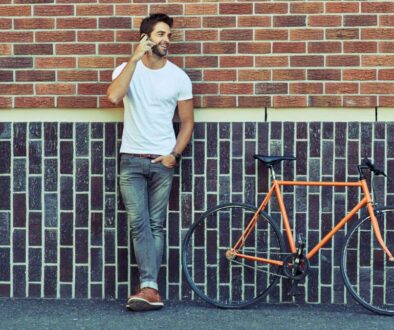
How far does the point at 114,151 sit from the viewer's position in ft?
26.4

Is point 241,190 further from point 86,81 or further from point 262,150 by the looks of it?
point 86,81

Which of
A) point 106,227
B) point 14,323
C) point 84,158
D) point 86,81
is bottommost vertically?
point 14,323

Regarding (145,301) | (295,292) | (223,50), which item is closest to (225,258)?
(295,292)

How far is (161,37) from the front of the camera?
7.68 m

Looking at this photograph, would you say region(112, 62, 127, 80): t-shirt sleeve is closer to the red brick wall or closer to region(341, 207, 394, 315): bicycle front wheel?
the red brick wall

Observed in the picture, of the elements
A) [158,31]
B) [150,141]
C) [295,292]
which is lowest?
[295,292]

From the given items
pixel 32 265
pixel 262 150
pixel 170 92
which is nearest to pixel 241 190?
pixel 262 150

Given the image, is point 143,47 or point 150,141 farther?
point 150,141

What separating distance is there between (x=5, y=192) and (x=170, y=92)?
143cm

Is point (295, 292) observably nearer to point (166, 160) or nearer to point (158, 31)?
point (166, 160)

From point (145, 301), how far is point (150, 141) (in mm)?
1086

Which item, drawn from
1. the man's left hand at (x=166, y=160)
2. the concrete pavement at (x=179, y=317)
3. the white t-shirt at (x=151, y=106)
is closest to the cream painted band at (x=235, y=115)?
the white t-shirt at (x=151, y=106)

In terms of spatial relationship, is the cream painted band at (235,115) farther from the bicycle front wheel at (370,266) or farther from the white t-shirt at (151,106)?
the bicycle front wheel at (370,266)

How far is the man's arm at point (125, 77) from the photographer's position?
296 inches
